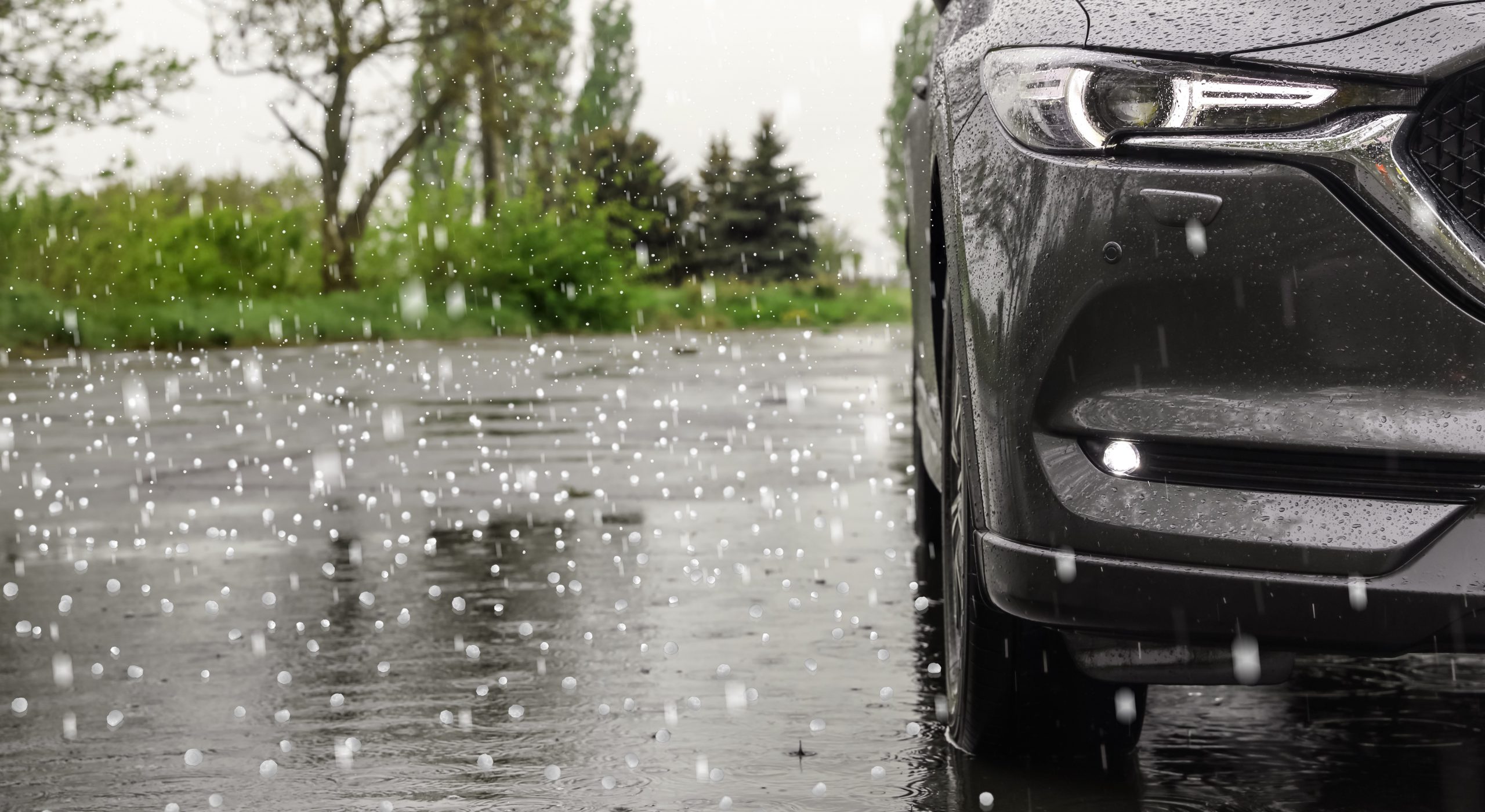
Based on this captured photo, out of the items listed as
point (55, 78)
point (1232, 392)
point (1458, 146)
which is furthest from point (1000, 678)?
point (55, 78)

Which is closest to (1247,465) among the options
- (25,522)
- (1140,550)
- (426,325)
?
(1140,550)

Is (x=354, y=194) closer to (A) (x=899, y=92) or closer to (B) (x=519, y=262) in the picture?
(B) (x=519, y=262)

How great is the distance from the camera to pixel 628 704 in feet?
14.0

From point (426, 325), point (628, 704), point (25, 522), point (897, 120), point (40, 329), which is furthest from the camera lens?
point (897, 120)

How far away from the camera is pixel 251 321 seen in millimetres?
28656

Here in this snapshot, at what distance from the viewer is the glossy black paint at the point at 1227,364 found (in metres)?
2.64

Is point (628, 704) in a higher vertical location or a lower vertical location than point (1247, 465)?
lower

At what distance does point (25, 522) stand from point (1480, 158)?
650 cm

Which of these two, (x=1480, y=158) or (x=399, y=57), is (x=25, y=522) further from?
(x=399, y=57)

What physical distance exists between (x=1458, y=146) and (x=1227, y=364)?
1.40 feet

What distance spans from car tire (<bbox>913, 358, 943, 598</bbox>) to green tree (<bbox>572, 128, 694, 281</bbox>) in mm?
44670

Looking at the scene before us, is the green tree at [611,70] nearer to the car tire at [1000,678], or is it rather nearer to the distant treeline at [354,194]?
the distant treeline at [354,194]

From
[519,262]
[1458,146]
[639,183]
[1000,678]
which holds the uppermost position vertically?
[639,183]

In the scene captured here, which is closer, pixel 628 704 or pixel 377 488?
pixel 628 704
